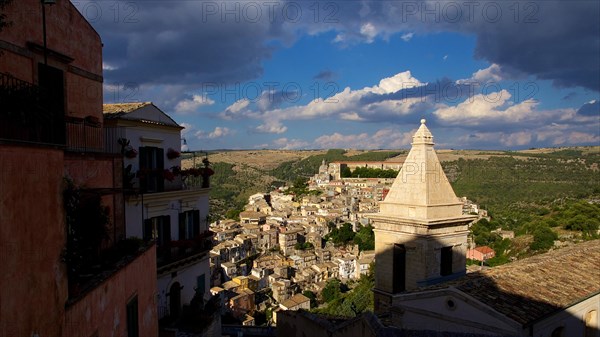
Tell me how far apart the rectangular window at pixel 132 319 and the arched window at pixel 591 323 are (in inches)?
419

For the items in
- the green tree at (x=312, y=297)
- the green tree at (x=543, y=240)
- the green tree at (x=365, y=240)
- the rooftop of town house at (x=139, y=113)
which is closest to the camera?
the rooftop of town house at (x=139, y=113)

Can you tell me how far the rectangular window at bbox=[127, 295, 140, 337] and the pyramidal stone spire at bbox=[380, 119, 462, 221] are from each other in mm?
7347

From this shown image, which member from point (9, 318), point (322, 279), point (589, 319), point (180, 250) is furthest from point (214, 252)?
point (9, 318)

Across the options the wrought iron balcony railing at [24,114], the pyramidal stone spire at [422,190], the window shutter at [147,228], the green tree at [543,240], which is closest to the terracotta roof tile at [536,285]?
the pyramidal stone spire at [422,190]

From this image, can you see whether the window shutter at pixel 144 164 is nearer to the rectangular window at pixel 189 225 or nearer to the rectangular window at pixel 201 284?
the rectangular window at pixel 189 225

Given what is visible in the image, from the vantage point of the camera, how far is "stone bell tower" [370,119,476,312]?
39.9 ft

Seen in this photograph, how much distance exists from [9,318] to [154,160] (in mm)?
9617

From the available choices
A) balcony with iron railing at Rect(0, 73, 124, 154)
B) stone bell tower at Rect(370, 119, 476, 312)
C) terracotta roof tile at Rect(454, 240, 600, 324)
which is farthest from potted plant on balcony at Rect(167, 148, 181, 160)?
terracotta roof tile at Rect(454, 240, 600, 324)

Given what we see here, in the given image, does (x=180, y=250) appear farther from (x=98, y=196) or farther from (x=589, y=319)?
(x=589, y=319)

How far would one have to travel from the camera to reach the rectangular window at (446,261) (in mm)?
12766

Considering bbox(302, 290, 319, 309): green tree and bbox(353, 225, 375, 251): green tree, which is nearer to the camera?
bbox(302, 290, 319, 309): green tree

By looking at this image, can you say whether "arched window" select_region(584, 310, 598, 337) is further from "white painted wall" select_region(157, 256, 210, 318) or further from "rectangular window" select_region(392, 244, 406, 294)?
"white painted wall" select_region(157, 256, 210, 318)

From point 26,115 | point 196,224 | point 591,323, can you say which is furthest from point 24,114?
point 591,323

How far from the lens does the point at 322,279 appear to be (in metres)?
74.8
